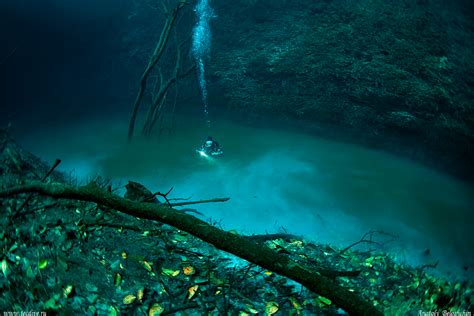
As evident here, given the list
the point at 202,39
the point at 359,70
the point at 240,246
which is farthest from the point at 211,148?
the point at 240,246

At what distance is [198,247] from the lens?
3.65 meters

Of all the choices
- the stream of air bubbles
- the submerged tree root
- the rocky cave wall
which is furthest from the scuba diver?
the submerged tree root

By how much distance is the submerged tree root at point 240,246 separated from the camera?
82.4 inches

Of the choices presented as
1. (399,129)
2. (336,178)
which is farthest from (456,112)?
(336,178)

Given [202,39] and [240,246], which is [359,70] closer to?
[202,39]

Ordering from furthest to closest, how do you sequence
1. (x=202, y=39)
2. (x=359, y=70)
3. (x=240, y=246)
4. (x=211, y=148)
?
(x=202, y=39)
(x=359, y=70)
(x=211, y=148)
(x=240, y=246)

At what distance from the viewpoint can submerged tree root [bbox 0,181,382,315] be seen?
2.09 meters

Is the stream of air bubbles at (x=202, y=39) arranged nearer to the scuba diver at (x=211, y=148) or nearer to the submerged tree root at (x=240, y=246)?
the scuba diver at (x=211, y=148)

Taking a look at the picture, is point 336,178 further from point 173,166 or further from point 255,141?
point 173,166

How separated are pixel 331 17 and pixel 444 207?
308 inches

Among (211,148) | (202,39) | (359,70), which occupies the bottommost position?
(211,148)

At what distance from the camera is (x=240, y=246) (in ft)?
7.15

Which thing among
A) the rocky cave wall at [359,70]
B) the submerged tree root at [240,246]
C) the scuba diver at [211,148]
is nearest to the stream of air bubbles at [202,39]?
the rocky cave wall at [359,70]

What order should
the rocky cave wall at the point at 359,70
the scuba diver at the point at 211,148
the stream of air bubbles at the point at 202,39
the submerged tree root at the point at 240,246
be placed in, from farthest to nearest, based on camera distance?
the stream of air bubbles at the point at 202,39, the scuba diver at the point at 211,148, the rocky cave wall at the point at 359,70, the submerged tree root at the point at 240,246
